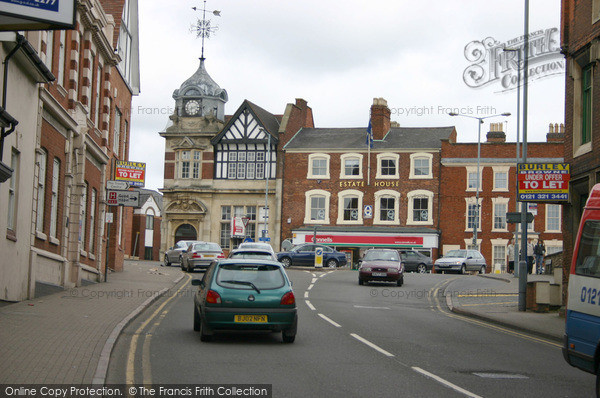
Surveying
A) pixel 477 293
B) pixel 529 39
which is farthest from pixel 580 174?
pixel 477 293

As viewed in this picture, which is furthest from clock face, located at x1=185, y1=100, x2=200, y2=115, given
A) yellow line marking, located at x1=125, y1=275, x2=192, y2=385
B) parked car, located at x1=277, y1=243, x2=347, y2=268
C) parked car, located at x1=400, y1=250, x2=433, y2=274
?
yellow line marking, located at x1=125, y1=275, x2=192, y2=385

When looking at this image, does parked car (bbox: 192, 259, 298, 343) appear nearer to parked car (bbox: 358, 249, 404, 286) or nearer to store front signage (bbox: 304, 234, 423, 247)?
parked car (bbox: 358, 249, 404, 286)

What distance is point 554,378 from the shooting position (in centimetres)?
1134

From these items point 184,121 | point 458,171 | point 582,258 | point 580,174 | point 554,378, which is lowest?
point 554,378

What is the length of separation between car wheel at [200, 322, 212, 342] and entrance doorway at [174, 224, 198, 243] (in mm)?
51702

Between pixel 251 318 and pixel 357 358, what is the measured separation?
2.17 m

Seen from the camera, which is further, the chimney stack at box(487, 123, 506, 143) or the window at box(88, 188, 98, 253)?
the chimney stack at box(487, 123, 506, 143)

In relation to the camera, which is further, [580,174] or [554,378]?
[580,174]

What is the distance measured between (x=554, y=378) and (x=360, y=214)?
5003cm

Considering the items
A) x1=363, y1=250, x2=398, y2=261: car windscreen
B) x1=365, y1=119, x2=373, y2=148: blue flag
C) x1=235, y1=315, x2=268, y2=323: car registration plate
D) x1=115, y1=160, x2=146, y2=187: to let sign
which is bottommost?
x1=235, y1=315, x2=268, y2=323: car registration plate

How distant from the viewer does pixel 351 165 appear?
204 feet

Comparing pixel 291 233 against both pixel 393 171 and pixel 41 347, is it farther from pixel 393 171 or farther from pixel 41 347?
pixel 41 347

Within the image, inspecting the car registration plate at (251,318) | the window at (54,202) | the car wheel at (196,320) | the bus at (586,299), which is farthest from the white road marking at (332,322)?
the window at (54,202)

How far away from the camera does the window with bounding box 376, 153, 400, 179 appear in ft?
200
